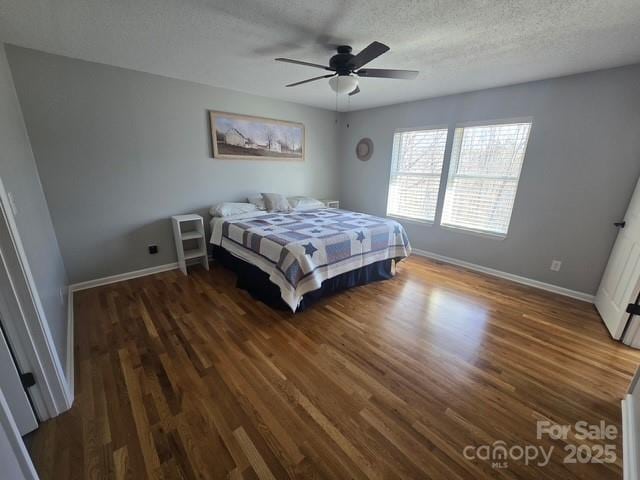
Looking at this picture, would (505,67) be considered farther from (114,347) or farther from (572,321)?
(114,347)

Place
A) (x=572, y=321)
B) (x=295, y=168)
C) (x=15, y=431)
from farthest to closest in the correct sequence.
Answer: (x=295, y=168) → (x=572, y=321) → (x=15, y=431)

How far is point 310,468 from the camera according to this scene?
1185mm

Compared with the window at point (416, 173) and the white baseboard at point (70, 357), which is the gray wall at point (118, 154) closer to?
the white baseboard at point (70, 357)

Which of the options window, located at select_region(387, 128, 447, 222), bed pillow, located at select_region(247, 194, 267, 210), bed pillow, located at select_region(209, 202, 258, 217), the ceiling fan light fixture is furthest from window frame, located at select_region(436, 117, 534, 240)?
bed pillow, located at select_region(209, 202, 258, 217)

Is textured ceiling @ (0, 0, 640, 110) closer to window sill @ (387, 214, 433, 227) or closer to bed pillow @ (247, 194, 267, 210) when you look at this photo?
bed pillow @ (247, 194, 267, 210)

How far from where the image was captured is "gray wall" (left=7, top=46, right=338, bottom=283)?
2396 millimetres

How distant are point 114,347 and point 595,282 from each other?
4.51m

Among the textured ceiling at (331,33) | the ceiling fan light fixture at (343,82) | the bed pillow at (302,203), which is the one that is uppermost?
the textured ceiling at (331,33)

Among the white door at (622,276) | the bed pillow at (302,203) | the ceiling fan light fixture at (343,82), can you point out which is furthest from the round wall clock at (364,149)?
the white door at (622,276)

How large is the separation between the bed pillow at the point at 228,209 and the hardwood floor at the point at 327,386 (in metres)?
1.17

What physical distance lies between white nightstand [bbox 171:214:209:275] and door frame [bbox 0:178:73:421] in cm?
180

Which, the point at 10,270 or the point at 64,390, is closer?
the point at 10,270

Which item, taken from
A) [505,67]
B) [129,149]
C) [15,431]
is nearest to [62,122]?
[129,149]

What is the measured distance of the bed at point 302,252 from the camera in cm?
233
